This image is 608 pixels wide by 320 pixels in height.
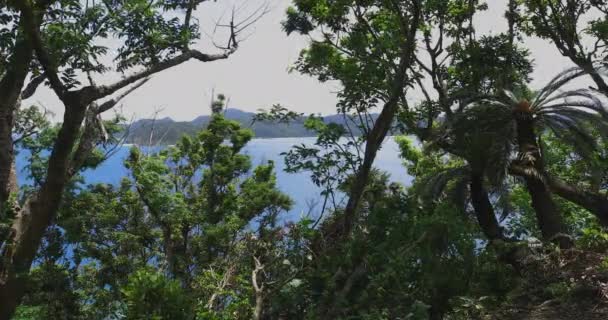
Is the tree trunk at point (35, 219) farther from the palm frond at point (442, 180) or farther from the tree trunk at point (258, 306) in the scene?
the palm frond at point (442, 180)

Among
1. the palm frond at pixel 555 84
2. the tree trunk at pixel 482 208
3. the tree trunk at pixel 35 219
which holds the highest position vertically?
the palm frond at pixel 555 84

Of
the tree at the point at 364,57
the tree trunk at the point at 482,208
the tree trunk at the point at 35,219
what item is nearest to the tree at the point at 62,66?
the tree trunk at the point at 35,219

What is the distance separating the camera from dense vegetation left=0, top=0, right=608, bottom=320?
20.5 feet

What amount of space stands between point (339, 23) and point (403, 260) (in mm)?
6341

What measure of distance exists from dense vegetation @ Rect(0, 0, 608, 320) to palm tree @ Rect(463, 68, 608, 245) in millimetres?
28

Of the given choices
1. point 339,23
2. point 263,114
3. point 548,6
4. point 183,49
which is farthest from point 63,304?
point 548,6

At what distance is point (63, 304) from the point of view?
14.2 m

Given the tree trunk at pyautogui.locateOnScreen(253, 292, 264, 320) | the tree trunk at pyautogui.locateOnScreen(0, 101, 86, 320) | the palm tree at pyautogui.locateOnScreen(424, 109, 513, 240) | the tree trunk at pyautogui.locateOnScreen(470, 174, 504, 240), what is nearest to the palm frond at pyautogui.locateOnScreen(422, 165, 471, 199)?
the palm tree at pyautogui.locateOnScreen(424, 109, 513, 240)

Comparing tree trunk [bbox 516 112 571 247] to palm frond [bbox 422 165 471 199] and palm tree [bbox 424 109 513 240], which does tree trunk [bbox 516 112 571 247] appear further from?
palm frond [bbox 422 165 471 199]

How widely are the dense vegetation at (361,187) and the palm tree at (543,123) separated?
28mm

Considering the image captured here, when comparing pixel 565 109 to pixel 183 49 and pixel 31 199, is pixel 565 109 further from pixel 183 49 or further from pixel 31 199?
pixel 31 199

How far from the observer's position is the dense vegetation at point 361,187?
6.25m

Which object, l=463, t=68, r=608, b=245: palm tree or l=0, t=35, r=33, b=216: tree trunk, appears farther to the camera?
l=463, t=68, r=608, b=245: palm tree

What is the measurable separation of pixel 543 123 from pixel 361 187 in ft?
13.4
